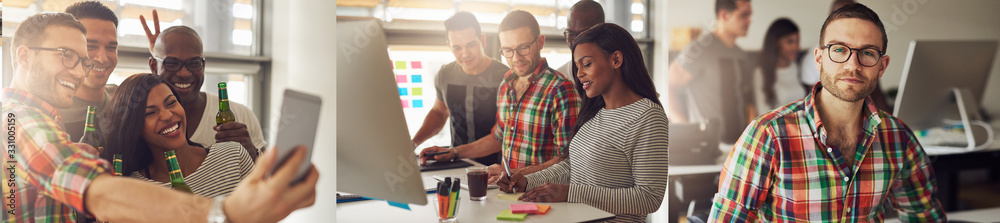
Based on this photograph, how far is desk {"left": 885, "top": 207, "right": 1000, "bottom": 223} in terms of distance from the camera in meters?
2.67

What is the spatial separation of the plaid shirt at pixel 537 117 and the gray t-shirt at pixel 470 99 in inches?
1.2

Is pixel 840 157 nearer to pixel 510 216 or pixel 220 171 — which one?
pixel 510 216

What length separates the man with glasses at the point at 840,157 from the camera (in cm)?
189

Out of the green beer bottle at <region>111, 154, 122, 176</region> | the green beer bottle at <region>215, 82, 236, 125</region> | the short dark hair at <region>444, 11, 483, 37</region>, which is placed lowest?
the green beer bottle at <region>111, 154, 122, 176</region>

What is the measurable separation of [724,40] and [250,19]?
215 centimetres

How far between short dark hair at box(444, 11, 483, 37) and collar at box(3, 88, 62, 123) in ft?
3.91

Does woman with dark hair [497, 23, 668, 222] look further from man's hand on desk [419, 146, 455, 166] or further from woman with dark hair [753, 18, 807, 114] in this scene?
woman with dark hair [753, 18, 807, 114]

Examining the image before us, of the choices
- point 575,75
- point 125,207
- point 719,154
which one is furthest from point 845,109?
point 125,207

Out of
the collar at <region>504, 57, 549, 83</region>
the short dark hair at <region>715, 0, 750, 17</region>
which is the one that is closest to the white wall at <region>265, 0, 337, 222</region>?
the collar at <region>504, 57, 549, 83</region>

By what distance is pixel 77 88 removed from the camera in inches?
61.6

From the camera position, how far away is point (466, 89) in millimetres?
2387

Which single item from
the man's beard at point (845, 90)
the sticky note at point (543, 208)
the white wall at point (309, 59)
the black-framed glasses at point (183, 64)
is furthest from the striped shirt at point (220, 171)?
the man's beard at point (845, 90)

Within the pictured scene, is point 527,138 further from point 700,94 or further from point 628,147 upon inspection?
point 700,94

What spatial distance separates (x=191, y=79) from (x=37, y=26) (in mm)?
352
